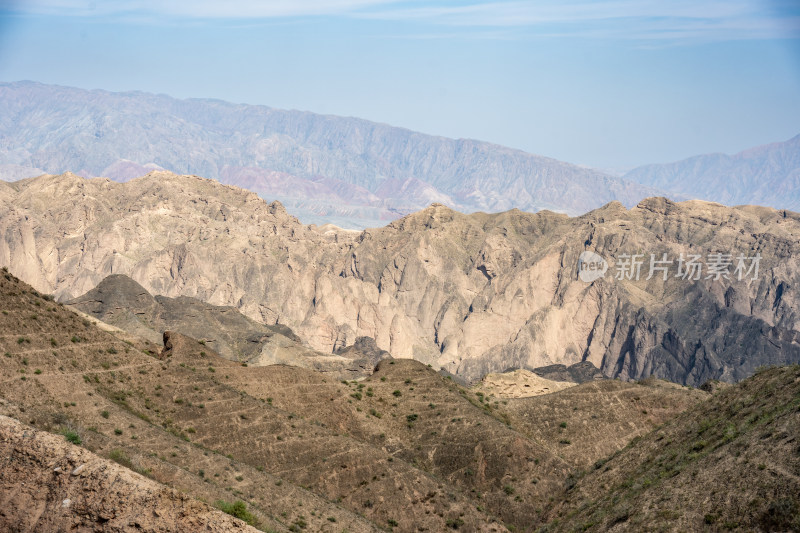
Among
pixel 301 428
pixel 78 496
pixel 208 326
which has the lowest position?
pixel 208 326

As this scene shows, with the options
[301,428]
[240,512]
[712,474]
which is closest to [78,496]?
[240,512]

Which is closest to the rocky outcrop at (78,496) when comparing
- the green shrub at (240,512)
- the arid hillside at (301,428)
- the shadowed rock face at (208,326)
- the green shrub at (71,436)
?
the green shrub at (71,436)

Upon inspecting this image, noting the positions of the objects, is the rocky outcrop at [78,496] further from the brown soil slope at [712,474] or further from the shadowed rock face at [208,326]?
the shadowed rock face at [208,326]

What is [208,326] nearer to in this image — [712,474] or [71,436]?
[71,436]

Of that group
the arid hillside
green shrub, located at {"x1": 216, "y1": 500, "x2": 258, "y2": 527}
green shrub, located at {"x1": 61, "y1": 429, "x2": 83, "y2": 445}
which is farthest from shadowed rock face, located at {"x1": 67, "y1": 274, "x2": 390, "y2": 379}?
green shrub, located at {"x1": 61, "y1": 429, "x2": 83, "y2": 445}

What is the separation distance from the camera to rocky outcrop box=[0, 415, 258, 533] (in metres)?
20.2

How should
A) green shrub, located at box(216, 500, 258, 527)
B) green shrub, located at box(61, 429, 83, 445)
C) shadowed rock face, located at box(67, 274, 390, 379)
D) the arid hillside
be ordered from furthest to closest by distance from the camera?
shadowed rock face, located at box(67, 274, 390, 379) → the arid hillside → green shrub, located at box(216, 500, 258, 527) → green shrub, located at box(61, 429, 83, 445)

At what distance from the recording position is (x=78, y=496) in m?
20.9

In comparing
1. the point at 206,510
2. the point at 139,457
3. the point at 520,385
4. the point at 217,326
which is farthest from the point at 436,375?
the point at 217,326

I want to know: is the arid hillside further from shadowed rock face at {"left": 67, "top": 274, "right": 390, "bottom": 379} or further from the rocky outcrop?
shadowed rock face at {"left": 67, "top": 274, "right": 390, "bottom": 379}

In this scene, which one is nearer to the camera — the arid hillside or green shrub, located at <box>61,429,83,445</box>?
green shrub, located at <box>61,429,83,445</box>

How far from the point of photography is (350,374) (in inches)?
5094

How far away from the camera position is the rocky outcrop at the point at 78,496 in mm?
20234

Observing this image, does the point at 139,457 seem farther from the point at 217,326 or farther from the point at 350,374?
the point at 217,326
